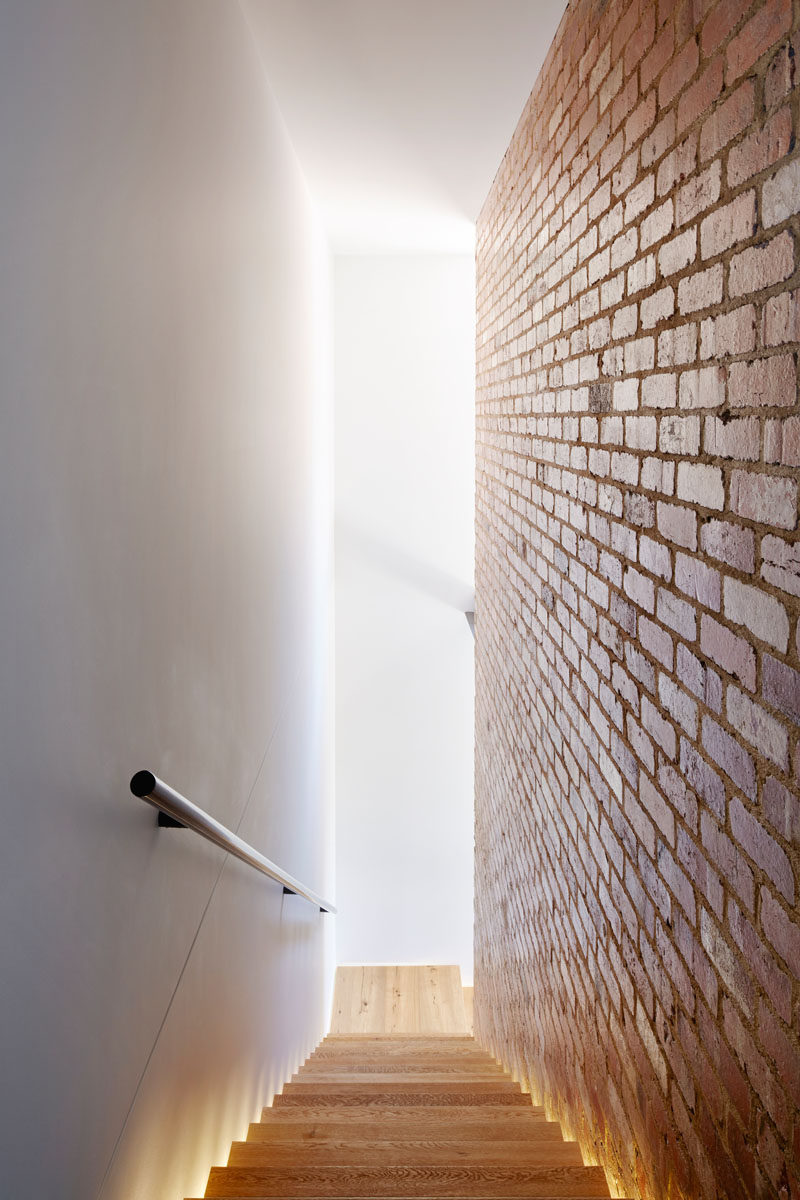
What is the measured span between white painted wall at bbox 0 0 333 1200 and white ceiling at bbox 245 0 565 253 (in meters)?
0.23

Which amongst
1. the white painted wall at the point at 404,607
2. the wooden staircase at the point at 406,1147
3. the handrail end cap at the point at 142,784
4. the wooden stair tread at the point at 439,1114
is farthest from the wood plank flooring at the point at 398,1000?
the handrail end cap at the point at 142,784

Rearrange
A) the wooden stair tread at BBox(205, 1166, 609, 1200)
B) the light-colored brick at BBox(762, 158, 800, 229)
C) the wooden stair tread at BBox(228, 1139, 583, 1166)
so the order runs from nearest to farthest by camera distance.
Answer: the light-colored brick at BBox(762, 158, 800, 229) → the wooden stair tread at BBox(205, 1166, 609, 1200) → the wooden stair tread at BBox(228, 1139, 583, 1166)

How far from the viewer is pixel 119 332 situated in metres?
1.60

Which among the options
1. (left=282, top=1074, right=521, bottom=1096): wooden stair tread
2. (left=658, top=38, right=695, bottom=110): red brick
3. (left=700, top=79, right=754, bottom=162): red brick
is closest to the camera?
(left=700, top=79, right=754, bottom=162): red brick

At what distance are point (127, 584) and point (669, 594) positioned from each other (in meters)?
0.94

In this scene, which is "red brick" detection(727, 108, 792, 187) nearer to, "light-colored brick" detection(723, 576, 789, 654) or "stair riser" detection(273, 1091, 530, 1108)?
"light-colored brick" detection(723, 576, 789, 654)

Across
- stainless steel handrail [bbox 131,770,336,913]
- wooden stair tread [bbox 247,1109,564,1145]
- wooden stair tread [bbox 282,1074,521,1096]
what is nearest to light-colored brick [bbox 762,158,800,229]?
stainless steel handrail [bbox 131,770,336,913]

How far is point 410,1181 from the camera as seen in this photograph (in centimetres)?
222

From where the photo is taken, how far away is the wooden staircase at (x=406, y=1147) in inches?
85.3

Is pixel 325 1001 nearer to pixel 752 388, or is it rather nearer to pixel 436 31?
pixel 436 31

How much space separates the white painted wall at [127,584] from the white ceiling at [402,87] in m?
0.23

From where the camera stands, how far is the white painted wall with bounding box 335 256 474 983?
7129 millimetres

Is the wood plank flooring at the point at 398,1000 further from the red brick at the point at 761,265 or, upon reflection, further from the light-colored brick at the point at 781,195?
the light-colored brick at the point at 781,195

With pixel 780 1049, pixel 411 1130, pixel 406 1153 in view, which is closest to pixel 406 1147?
pixel 406 1153
